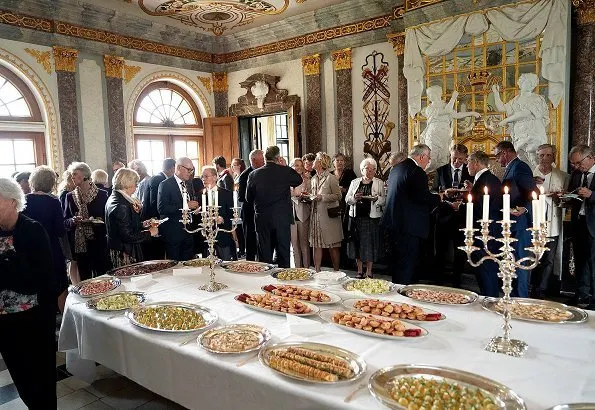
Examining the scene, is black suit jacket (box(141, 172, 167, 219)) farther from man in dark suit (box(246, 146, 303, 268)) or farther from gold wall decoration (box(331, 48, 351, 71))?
gold wall decoration (box(331, 48, 351, 71))

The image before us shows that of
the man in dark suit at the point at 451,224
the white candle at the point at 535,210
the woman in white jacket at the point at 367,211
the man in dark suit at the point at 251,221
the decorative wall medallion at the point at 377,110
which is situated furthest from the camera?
the decorative wall medallion at the point at 377,110

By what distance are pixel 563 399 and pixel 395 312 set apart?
0.96m

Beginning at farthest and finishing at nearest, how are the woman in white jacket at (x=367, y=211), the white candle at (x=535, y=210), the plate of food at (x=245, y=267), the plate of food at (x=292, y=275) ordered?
the woman in white jacket at (x=367, y=211), the plate of food at (x=245, y=267), the plate of food at (x=292, y=275), the white candle at (x=535, y=210)

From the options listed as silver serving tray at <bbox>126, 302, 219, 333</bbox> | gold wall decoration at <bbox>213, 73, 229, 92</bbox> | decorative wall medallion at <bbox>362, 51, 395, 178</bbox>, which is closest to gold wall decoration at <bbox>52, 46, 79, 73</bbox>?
gold wall decoration at <bbox>213, 73, 229, 92</bbox>

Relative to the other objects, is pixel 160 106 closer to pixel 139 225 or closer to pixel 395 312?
pixel 139 225

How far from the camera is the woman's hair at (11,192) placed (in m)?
2.53

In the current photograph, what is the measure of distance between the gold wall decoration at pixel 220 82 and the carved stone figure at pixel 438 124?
5.50 metres

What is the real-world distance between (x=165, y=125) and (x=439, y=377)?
9511 millimetres

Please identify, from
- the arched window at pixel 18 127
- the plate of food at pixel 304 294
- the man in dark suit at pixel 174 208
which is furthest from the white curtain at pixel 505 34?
the arched window at pixel 18 127

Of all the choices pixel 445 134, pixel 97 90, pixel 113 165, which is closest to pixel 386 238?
pixel 445 134

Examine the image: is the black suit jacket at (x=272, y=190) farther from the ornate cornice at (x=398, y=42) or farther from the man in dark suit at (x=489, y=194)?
the ornate cornice at (x=398, y=42)

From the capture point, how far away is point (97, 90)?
8.77m

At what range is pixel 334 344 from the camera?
218 cm

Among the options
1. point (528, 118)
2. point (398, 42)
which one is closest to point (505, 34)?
point (528, 118)
